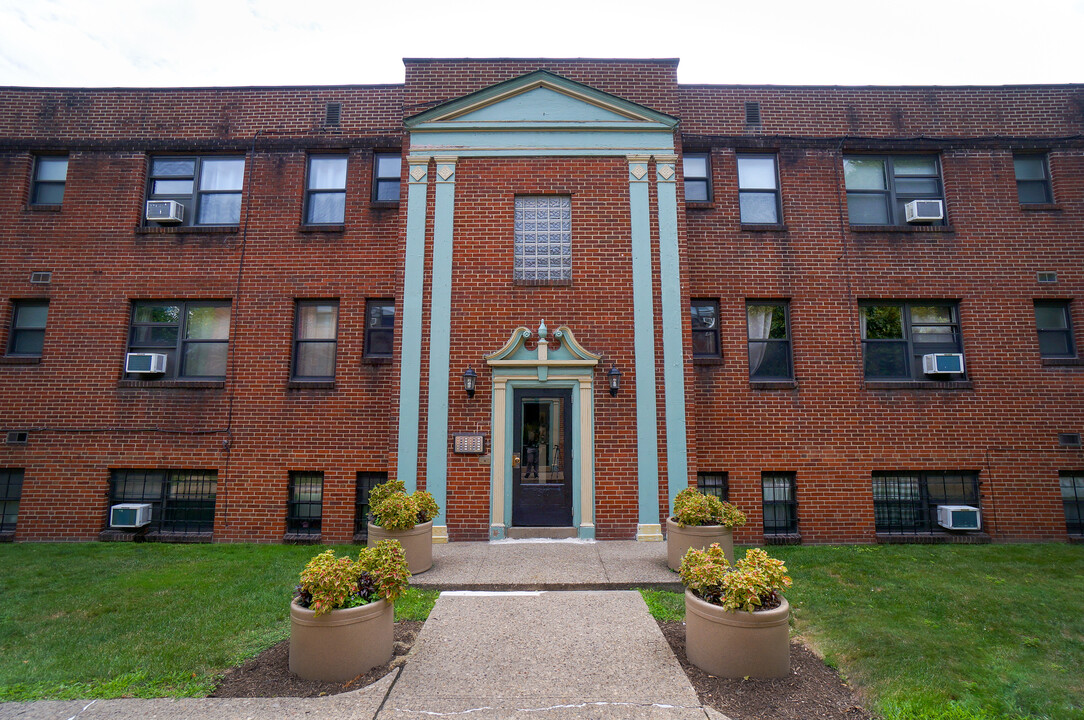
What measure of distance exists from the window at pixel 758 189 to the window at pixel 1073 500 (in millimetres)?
7205

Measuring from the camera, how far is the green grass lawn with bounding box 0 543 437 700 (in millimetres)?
4270

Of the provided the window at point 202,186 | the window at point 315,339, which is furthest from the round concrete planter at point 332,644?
the window at point 202,186

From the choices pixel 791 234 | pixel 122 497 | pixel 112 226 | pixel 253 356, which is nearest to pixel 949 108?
pixel 791 234

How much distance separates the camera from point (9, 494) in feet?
31.5

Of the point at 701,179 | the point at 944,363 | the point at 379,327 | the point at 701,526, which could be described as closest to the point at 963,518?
the point at 944,363

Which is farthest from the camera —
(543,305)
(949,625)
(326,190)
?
(326,190)

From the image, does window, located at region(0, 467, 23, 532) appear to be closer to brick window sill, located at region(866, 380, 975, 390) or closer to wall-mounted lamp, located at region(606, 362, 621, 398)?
wall-mounted lamp, located at region(606, 362, 621, 398)

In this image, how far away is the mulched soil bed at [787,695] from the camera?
3.72m

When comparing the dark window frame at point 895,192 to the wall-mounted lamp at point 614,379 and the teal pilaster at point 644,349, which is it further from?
the wall-mounted lamp at point 614,379

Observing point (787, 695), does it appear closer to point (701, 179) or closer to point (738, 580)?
point (738, 580)

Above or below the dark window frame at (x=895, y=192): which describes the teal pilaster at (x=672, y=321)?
below

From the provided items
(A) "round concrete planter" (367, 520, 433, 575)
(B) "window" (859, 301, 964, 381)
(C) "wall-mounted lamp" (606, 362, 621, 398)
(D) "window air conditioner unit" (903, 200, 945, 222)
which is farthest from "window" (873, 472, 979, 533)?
(A) "round concrete planter" (367, 520, 433, 575)

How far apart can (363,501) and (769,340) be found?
826 cm

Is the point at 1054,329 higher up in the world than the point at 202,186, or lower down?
lower down
